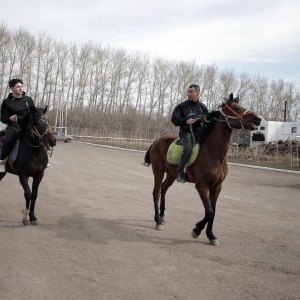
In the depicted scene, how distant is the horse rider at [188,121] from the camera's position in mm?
6723

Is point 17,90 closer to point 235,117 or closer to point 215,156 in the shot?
point 215,156

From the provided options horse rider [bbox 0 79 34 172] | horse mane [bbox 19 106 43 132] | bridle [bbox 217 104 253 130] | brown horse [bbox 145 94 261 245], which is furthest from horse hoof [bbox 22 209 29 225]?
bridle [bbox 217 104 253 130]

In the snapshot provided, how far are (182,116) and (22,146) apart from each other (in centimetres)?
322

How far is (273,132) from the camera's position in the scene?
5056 cm

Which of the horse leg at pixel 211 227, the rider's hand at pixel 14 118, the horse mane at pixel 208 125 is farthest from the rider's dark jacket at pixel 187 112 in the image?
the rider's hand at pixel 14 118

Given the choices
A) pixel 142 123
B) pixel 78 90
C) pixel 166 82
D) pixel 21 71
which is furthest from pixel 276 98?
pixel 21 71

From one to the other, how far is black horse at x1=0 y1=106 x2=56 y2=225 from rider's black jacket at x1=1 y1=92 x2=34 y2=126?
0.38 metres

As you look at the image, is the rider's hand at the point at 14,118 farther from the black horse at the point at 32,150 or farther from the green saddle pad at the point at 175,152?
the green saddle pad at the point at 175,152

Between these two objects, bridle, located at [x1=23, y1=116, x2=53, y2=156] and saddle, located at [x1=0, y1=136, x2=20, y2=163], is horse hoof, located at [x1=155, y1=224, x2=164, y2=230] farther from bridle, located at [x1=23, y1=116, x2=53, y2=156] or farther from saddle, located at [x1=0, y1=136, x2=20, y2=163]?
saddle, located at [x1=0, y1=136, x2=20, y2=163]

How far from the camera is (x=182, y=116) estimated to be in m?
7.11

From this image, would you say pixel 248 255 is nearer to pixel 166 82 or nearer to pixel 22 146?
pixel 22 146

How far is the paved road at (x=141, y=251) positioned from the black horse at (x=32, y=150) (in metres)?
0.54

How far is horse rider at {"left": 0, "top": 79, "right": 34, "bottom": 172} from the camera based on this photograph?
24.6 ft

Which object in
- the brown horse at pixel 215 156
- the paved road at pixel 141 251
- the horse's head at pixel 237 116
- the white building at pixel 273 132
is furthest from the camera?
the white building at pixel 273 132
